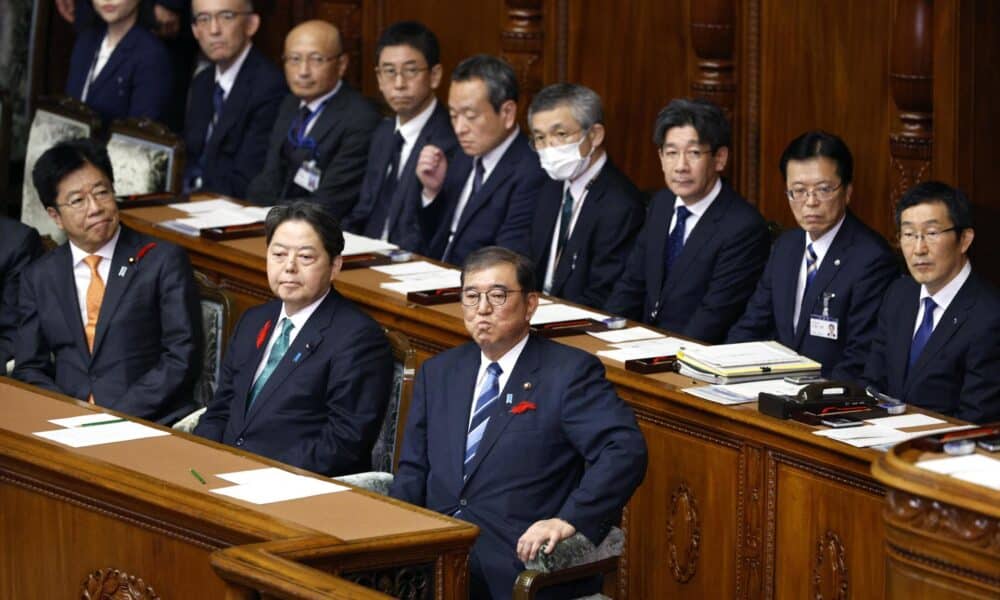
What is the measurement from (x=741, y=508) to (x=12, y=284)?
2.61 meters

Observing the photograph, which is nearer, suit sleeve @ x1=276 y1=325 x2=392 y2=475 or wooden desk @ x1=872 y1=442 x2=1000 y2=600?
wooden desk @ x1=872 y1=442 x2=1000 y2=600

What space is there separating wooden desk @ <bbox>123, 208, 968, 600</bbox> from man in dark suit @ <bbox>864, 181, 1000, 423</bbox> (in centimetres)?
59

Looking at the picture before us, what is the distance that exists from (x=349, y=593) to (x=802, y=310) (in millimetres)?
2742

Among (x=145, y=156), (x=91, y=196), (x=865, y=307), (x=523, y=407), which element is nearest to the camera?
(x=523, y=407)

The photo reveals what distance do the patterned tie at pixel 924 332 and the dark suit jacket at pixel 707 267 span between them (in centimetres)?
95

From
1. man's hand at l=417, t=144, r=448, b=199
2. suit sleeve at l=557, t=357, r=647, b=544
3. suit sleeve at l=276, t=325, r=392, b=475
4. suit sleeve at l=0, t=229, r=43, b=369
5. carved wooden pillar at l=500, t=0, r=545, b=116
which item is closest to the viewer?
suit sleeve at l=557, t=357, r=647, b=544

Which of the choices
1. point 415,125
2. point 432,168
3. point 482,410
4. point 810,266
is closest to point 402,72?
point 415,125

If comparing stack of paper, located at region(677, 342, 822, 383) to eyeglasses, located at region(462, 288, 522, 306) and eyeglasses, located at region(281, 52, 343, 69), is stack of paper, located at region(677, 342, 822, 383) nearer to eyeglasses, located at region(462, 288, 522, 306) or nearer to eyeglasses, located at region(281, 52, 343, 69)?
eyeglasses, located at region(462, 288, 522, 306)

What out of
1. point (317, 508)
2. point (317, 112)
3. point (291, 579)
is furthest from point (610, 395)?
point (317, 112)

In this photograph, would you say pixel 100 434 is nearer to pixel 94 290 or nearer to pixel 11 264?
pixel 94 290

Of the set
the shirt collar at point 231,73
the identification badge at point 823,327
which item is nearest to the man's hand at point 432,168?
the shirt collar at point 231,73

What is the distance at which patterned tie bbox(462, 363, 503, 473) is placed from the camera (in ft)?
15.7

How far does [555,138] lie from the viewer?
660 centimetres

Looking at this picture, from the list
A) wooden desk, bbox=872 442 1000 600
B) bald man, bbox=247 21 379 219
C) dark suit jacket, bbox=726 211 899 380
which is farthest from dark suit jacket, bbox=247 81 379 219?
wooden desk, bbox=872 442 1000 600
